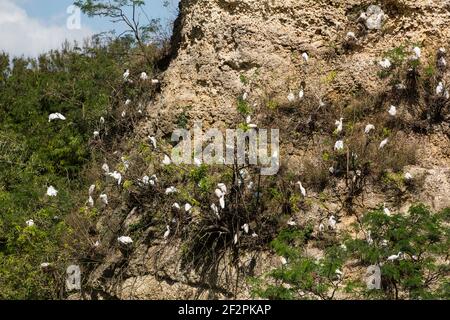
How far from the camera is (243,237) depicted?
30.0 feet

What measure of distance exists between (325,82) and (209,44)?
5.75 ft

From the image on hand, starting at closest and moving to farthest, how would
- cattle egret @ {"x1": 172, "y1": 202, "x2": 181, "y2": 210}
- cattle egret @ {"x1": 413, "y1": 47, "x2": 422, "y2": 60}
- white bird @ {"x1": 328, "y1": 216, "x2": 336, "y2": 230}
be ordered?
white bird @ {"x1": 328, "y1": 216, "x2": 336, "y2": 230}, cattle egret @ {"x1": 172, "y1": 202, "x2": 181, "y2": 210}, cattle egret @ {"x1": 413, "y1": 47, "x2": 422, "y2": 60}

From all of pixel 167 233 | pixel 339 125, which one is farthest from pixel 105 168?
pixel 339 125

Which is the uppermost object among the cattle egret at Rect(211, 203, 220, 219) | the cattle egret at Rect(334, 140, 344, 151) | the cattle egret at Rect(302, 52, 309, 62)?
the cattle egret at Rect(302, 52, 309, 62)

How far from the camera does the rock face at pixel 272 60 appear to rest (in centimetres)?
966

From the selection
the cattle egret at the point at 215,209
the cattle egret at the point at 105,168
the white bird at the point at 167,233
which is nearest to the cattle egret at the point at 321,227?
the cattle egret at the point at 215,209

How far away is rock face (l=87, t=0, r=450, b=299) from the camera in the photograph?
31.7ft

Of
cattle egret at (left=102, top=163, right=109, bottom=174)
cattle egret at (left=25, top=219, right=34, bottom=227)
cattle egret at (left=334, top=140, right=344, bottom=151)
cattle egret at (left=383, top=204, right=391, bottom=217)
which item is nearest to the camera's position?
cattle egret at (left=383, top=204, right=391, bottom=217)

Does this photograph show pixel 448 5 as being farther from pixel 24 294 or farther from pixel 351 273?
pixel 24 294

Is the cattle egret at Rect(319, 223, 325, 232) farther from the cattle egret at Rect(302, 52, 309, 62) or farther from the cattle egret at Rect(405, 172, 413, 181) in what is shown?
the cattle egret at Rect(302, 52, 309, 62)

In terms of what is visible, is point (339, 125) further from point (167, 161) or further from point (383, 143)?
point (167, 161)

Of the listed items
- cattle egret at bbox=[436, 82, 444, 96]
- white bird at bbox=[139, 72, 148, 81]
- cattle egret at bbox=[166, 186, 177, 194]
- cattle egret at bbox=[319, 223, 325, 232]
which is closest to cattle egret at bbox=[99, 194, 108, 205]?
cattle egret at bbox=[166, 186, 177, 194]

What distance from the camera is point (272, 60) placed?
1023cm

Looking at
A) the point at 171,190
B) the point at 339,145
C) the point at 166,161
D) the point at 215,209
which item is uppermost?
the point at 339,145
